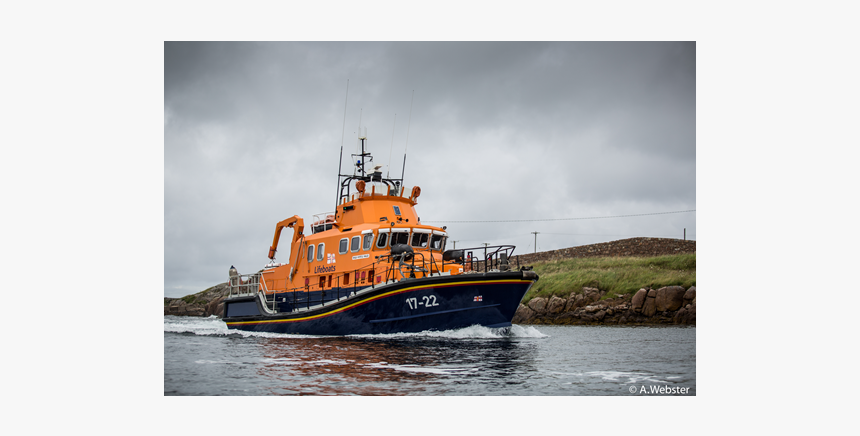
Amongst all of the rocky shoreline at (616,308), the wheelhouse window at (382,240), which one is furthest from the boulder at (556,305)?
the wheelhouse window at (382,240)

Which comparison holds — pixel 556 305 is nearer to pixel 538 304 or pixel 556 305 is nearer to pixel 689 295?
pixel 538 304

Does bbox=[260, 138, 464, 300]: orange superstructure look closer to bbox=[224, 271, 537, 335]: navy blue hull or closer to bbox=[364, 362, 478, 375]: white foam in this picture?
A: bbox=[224, 271, 537, 335]: navy blue hull

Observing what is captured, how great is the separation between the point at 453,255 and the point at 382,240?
5.45 ft

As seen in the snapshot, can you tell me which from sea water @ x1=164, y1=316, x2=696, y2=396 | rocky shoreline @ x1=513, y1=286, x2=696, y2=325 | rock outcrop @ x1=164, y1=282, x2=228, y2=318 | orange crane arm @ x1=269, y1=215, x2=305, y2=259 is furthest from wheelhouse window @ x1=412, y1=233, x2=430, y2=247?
rock outcrop @ x1=164, y1=282, x2=228, y2=318

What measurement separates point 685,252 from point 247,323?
14926 millimetres

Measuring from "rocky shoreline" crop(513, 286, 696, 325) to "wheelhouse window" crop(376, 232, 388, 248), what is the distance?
10496mm

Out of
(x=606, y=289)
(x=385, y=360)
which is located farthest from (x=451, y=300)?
(x=606, y=289)

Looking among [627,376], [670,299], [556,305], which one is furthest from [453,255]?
[556,305]

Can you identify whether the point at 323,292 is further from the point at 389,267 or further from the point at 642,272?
the point at 642,272

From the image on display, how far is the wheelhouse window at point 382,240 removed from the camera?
12828 millimetres

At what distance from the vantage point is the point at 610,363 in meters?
8.08

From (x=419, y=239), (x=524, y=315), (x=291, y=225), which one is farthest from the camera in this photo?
(x=524, y=315)

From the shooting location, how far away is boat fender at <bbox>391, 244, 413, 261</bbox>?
12.0 m

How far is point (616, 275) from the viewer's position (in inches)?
873
